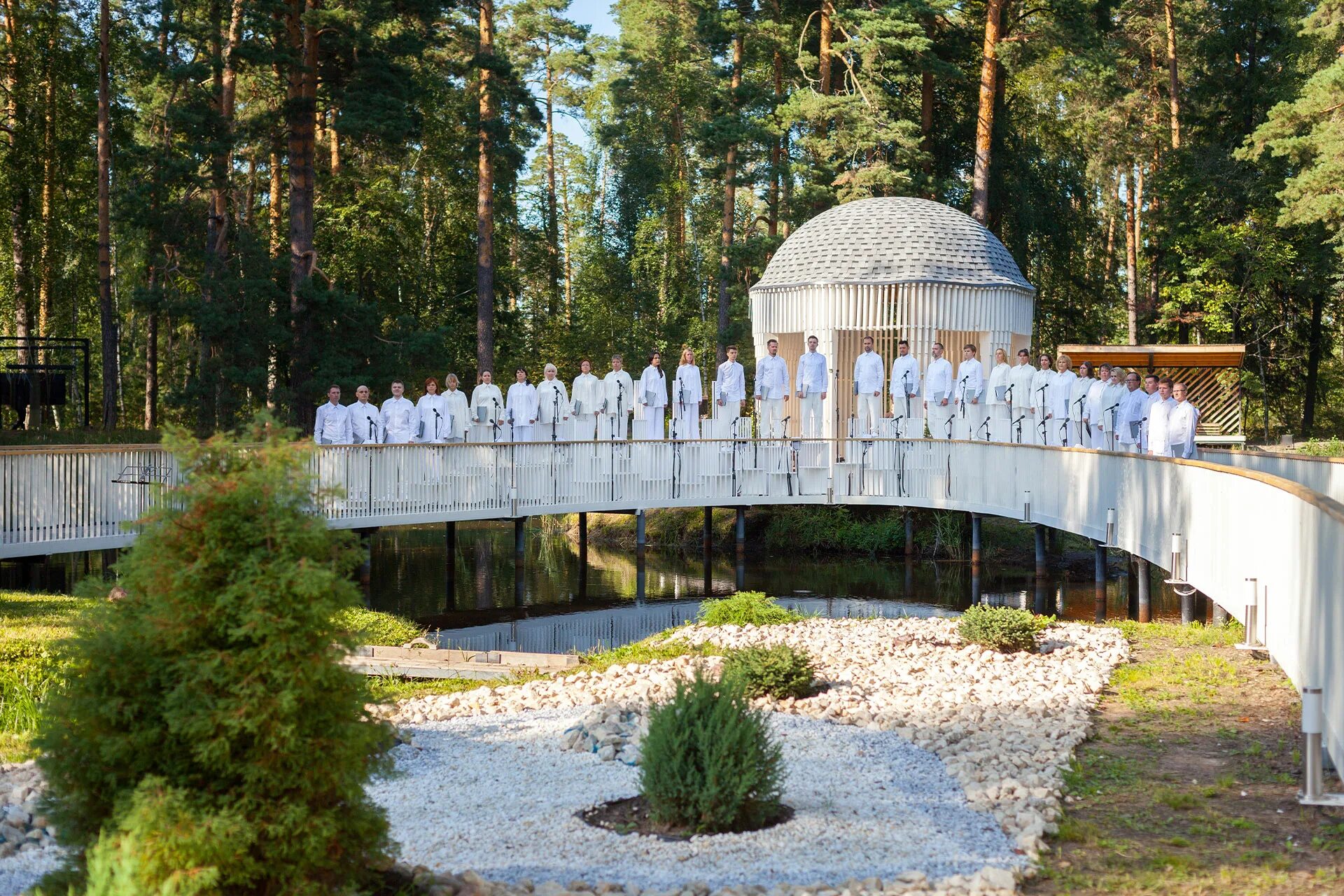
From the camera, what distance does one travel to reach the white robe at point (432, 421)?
70.8ft

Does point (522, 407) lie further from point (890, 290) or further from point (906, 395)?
point (890, 290)

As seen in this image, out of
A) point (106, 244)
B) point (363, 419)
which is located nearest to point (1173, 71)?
point (363, 419)

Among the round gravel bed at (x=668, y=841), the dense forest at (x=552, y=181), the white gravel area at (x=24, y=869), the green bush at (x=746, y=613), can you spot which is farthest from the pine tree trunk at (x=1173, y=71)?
the white gravel area at (x=24, y=869)

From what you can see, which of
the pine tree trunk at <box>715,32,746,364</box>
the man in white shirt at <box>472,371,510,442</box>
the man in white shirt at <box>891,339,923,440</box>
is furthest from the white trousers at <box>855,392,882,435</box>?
the pine tree trunk at <box>715,32,746,364</box>

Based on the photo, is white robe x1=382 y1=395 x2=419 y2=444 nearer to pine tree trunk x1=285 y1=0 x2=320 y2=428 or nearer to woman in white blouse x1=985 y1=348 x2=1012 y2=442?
pine tree trunk x1=285 y1=0 x2=320 y2=428

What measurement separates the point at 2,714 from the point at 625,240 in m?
42.7

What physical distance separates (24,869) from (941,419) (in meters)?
19.0

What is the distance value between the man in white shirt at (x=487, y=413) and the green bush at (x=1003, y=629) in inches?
459

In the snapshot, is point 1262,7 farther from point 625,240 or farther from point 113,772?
point 113,772

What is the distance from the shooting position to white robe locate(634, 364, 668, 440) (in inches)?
925

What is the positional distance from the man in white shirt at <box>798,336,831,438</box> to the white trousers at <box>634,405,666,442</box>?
2.37 metres

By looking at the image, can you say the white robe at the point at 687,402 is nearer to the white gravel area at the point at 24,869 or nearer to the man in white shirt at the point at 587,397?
the man in white shirt at the point at 587,397

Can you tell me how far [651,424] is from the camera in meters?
23.8

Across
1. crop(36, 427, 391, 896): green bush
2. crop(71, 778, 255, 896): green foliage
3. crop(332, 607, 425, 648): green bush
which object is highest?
crop(36, 427, 391, 896): green bush
